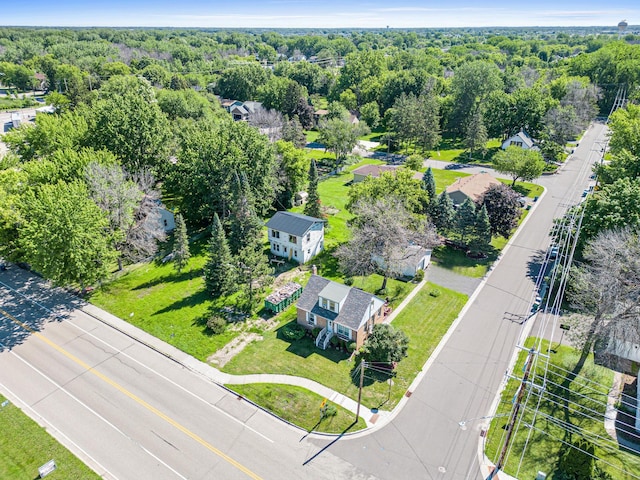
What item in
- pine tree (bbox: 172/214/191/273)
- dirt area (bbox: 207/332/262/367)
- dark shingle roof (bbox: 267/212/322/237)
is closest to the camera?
dirt area (bbox: 207/332/262/367)

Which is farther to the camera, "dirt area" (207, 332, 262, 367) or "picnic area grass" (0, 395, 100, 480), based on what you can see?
"dirt area" (207, 332, 262, 367)

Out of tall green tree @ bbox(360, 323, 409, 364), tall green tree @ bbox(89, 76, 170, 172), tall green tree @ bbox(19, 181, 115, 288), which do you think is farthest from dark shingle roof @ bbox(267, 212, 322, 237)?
tall green tree @ bbox(89, 76, 170, 172)

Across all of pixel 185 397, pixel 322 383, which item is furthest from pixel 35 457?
pixel 322 383

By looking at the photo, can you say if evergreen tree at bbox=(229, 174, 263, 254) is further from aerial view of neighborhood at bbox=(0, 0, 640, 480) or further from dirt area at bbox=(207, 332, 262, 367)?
dirt area at bbox=(207, 332, 262, 367)

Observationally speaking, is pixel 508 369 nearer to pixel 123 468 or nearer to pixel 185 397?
pixel 185 397

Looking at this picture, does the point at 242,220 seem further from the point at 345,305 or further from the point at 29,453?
the point at 29,453

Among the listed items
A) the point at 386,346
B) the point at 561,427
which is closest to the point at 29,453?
the point at 386,346

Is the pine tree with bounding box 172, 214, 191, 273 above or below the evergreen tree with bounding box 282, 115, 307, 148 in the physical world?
below

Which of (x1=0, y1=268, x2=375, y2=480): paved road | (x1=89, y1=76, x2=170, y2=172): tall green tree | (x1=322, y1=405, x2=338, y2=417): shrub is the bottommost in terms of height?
(x1=0, y1=268, x2=375, y2=480): paved road
